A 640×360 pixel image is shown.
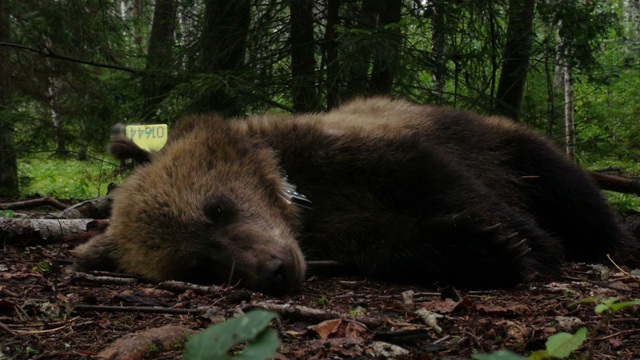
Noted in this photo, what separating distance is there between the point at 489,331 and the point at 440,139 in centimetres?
293

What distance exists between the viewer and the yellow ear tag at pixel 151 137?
4.84 m

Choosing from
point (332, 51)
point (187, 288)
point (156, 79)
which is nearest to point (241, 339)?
point (187, 288)

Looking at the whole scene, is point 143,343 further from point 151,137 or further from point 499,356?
point 151,137

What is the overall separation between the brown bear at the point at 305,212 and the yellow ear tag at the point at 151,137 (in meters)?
0.26

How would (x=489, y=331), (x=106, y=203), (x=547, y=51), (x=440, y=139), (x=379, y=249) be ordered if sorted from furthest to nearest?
(x=547, y=51) < (x=106, y=203) < (x=440, y=139) < (x=379, y=249) < (x=489, y=331)

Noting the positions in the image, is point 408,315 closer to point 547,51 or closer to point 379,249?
point 379,249

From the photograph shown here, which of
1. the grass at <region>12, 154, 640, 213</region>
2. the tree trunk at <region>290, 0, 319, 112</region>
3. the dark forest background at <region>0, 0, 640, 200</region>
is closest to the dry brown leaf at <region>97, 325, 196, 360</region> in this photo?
the dark forest background at <region>0, 0, 640, 200</region>

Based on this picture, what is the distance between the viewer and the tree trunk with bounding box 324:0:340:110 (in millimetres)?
6996

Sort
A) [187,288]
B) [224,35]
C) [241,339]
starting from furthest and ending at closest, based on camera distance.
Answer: [224,35], [187,288], [241,339]

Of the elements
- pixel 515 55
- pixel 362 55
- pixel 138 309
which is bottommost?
pixel 138 309

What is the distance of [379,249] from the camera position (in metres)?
4.14

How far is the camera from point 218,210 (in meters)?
3.91

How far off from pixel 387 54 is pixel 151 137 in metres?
2.57

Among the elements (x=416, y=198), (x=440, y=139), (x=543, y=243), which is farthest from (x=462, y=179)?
(x=440, y=139)
